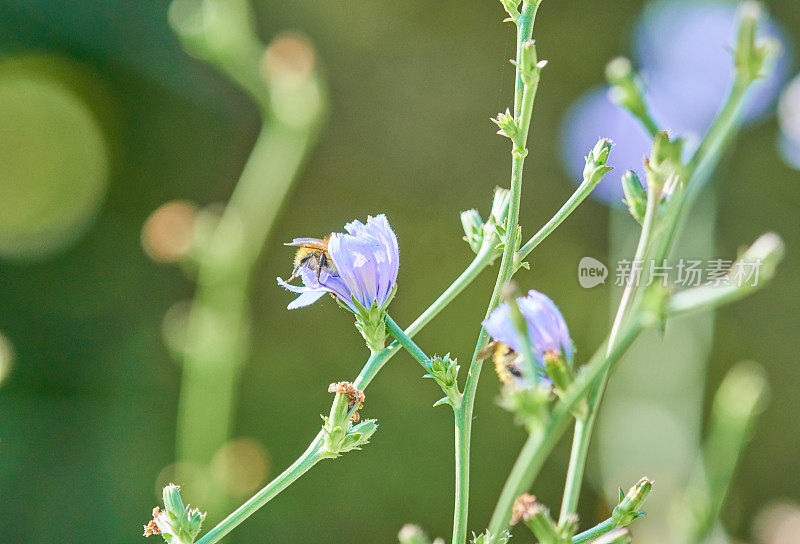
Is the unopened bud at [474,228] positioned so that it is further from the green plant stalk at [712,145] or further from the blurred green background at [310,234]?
the blurred green background at [310,234]

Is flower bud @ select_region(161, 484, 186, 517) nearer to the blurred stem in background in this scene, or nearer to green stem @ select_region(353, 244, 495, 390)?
green stem @ select_region(353, 244, 495, 390)

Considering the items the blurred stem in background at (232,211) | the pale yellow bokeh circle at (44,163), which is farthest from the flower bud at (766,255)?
the pale yellow bokeh circle at (44,163)

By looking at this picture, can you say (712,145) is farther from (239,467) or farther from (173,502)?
(239,467)

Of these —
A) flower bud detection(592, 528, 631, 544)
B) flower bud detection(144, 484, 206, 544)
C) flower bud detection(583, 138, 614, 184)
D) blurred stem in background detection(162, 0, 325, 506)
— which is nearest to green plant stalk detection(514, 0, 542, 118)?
flower bud detection(583, 138, 614, 184)

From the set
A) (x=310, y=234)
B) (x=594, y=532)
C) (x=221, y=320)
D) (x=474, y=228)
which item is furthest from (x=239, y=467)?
(x=310, y=234)

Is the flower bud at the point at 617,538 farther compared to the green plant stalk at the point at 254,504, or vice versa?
the green plant stalk at the point at 254,504
